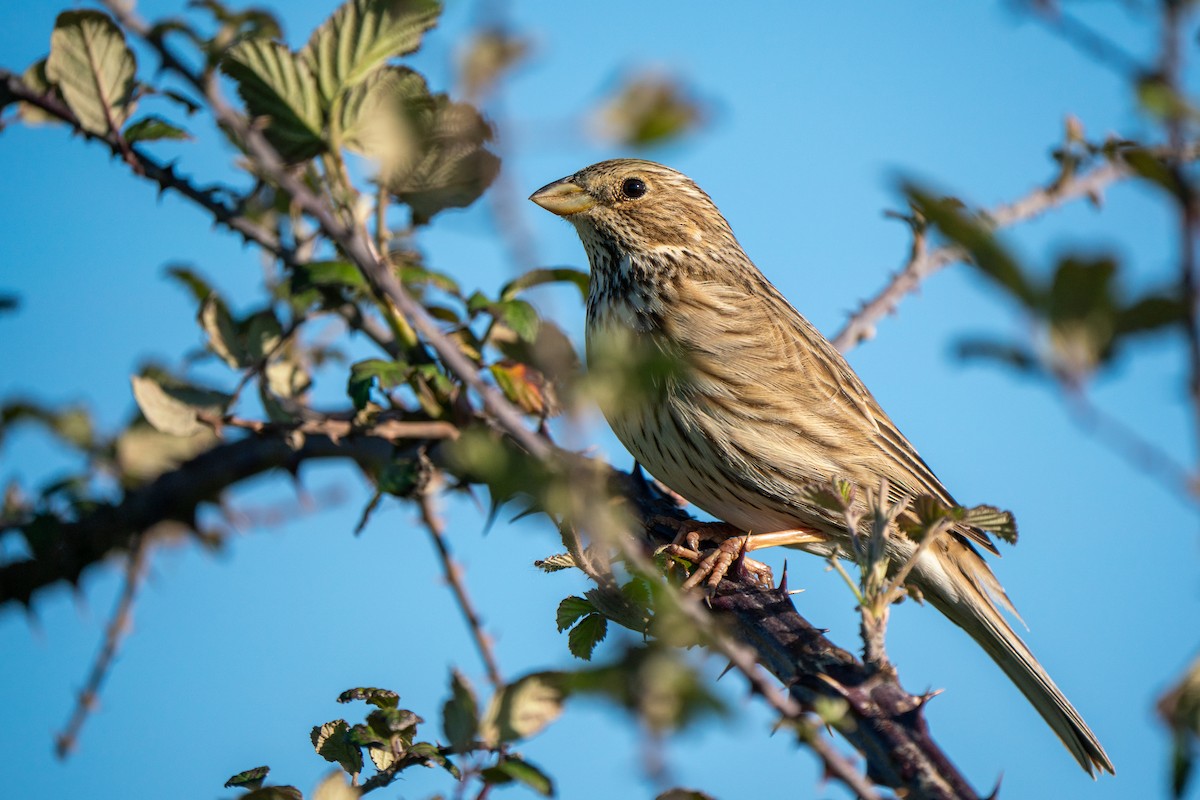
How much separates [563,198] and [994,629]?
248 cm

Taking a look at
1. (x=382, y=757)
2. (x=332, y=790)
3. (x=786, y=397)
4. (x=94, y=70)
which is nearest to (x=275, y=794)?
(x=332, y=790)

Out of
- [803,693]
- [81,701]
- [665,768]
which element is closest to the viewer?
[665,768]

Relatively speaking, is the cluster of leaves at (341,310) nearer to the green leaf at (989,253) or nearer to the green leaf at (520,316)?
the green leaf at (520,316)

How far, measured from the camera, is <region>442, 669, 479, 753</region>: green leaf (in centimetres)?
178

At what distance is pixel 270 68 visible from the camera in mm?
2773

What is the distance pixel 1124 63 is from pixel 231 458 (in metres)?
3.17

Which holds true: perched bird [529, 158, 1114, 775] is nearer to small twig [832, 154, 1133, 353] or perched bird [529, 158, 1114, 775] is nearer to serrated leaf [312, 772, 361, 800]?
small twig [832, 154, 1133, 353]

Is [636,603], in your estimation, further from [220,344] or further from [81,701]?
[81,701]

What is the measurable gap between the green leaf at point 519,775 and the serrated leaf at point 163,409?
6.47 ft

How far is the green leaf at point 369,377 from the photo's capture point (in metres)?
3.05

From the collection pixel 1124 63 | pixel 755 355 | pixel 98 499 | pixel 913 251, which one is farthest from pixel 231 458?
pixel 1124 63

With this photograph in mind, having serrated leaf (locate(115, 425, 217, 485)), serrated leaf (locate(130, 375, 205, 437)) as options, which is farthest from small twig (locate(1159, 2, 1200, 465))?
serrated leaf (locate(115, 425, 217, 485))

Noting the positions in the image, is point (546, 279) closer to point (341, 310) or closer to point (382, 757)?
point (341, 310)

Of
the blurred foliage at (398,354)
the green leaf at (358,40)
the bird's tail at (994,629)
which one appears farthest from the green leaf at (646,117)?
the bird's tail at (994,629)
